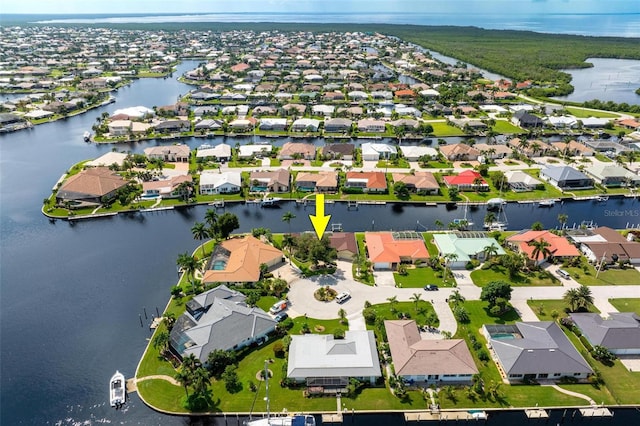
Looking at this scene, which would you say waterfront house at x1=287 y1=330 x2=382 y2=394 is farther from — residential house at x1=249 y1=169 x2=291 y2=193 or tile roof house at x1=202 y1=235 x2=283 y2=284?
Answer: residential house at x1=249 y1=169 x2=291 y2=193

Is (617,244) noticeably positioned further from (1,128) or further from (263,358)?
(1,128)

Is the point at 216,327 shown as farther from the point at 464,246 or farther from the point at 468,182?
the point at 468,182

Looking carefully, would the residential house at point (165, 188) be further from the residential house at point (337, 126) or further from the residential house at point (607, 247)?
the residential house at point (607, 247)

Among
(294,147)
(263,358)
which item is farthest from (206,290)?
(294,147)

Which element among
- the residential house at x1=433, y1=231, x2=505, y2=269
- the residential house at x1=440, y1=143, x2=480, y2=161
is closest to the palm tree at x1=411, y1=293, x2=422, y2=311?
the residential house at x1=433, y1=231, x2=505, y2=269

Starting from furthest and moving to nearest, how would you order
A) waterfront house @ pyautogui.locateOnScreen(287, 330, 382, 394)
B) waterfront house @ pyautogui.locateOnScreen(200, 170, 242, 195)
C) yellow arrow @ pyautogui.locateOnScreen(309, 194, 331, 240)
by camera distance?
waterfront house @ pyautogui.locateOnScreen(200, 170, 242, 195) < yellow arrow @ pyautogui.locateOnScreen(309, 194, 331, 240) < waterfront house @ pyautogui.locateOnScreen(287, 330, 382, 394)

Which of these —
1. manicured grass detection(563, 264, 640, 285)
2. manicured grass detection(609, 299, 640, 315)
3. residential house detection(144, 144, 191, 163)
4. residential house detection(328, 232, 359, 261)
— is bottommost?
manicured grass detection(609, 299, 640, 315)
